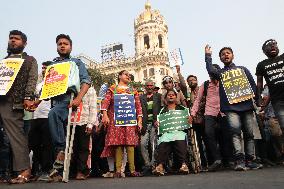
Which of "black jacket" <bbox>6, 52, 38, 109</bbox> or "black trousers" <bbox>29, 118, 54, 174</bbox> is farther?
"black trousers" <bbox>29, 118, 54, 174</bbox>

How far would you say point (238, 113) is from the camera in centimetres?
519

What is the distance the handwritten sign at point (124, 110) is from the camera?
521 centimetres

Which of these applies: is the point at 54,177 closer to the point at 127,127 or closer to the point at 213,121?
the point at 127,127

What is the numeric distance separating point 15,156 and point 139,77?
5618cm

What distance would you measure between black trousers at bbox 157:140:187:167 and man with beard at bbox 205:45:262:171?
0.78 meters

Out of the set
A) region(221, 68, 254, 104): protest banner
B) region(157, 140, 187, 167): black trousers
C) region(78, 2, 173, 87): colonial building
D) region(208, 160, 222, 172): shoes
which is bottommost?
region(208, 160, 222, 172): shoes

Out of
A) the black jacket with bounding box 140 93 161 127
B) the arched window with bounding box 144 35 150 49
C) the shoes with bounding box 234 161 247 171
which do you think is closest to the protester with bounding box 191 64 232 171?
the shoes with bounding box 234 161 247 171

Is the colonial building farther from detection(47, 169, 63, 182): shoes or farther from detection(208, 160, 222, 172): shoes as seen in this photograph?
detection(47, 169, 63, 182): shoes

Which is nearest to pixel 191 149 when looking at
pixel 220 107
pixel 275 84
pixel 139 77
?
pixel 220 107

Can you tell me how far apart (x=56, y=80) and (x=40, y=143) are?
130cm

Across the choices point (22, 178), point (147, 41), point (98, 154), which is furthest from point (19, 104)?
point (147, 41)

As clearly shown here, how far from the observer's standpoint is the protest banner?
5.18 meters

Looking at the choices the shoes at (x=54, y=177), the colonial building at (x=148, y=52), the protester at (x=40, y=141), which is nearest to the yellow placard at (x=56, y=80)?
the protester at (x=40, y=141)

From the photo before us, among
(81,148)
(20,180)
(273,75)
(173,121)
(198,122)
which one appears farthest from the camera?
(198,122)
